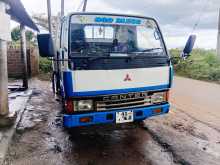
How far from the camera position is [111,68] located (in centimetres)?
421

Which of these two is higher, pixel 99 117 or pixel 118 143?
pixel 99 117

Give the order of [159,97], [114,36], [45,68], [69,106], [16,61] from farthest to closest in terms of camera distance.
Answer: [45,68] < [16,61] < [114,36] < [159,97] < [69,106]

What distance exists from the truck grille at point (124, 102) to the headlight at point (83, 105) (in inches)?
4.5

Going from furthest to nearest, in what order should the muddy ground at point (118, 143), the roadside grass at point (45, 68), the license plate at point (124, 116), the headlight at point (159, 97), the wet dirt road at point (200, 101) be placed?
the roadside grass at point (45, 68)
the wet dirt road at point (200, 101)
the headlight at point (159, 97)
the license plate at point (124, 116)
the muddy ground at point (118, 143)

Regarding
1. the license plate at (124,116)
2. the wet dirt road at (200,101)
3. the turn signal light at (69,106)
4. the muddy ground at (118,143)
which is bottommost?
the muddy ground at (118,143)

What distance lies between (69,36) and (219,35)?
516 inches

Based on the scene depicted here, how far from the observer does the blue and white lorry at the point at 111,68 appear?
411 centimetres

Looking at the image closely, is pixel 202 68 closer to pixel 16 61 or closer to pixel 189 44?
pixel 16 61

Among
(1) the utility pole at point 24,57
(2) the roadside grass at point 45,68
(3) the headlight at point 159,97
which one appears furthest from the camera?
(2) the roadside grass at point 45,68

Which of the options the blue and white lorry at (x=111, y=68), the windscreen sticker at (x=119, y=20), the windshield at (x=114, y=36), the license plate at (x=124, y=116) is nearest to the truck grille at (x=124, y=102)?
the blue and white lorry at (x=111, y=68)

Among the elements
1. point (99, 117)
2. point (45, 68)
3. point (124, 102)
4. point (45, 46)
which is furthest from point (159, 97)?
point (45, 68)

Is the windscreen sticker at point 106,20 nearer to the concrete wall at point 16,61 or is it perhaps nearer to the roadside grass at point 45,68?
the concrete wall at point 16,61

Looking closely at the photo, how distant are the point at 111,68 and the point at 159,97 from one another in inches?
43.0

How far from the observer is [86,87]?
13.4 ft
